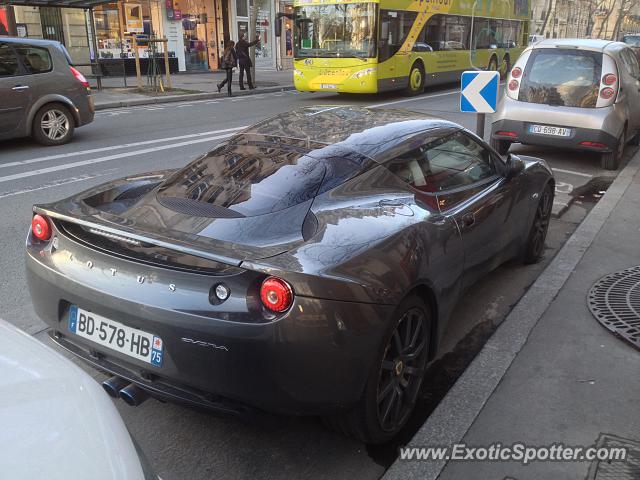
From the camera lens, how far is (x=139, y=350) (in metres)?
2.65

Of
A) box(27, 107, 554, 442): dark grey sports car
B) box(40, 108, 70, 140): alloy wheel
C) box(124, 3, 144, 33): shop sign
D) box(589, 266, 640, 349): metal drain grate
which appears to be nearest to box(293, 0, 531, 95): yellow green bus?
box(40, 108, 70, 140): alloy wheel

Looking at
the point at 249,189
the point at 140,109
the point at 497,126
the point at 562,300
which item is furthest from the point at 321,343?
the point at 140,109

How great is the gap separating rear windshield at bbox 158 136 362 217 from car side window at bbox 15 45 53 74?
7.93m

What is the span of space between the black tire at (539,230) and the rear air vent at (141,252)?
10.8 feet

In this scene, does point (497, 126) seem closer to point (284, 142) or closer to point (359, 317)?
point (284, 142)

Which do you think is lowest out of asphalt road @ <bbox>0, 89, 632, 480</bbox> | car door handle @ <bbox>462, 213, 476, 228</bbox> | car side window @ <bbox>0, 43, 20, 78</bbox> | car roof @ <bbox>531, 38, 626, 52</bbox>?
asphalt road @ <bbox>0, 89, 632, 480</bbox>

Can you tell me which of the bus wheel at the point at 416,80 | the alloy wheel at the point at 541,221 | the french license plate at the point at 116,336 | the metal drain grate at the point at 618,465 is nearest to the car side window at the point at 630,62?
the alloy wheel at the point at 541,221

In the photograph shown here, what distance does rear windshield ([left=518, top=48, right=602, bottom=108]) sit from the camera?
8664mm

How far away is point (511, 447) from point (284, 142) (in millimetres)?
2012

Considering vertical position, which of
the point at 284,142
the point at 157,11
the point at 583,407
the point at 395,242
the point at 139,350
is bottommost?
the point at 583,407

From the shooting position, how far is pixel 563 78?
878 cm

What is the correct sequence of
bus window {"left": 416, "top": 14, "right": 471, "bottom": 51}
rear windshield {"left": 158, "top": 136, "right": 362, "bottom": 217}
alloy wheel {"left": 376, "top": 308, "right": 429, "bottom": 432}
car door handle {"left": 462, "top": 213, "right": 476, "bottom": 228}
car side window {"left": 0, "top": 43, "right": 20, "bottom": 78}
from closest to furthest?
alloy wheel {"left": 376, "top": 308, "right": 429, "bottom": 432} < rear windshield {"left": 158, "top": 136, "right": 362, "bottom": 217} < car door handle {"left": 462, "top": 213, "right": 476, "bottom": 228} < car side window {"left": 0, "top": 43, "right": 20, "bottom": 78} < bus window {"left": 416, "top": 14, "right": 471, "bottom": 51}

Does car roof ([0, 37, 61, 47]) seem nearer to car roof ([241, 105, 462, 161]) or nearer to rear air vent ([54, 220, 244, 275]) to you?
car roof ([241, 105, 462, 161])

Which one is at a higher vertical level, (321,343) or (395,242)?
(395,242)
